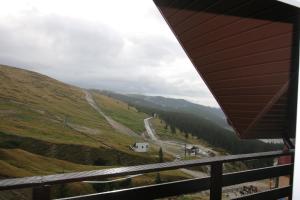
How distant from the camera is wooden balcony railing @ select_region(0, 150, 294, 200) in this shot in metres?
1.51

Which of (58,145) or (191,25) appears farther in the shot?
(58,145)

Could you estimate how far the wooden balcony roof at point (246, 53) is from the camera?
2.74 meters

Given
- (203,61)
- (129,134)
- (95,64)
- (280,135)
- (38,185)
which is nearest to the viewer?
(38,185)

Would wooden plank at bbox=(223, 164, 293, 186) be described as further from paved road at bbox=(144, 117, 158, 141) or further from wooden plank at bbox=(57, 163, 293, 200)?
paved road at bbox=(144, 117, 158, 141)

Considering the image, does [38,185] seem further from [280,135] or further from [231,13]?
[280,135]

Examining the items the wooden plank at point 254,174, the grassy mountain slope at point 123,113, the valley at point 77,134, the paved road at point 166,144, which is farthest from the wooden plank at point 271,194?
the grassy mountain slope at point 123,113

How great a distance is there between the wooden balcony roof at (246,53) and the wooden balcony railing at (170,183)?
0.81 meters

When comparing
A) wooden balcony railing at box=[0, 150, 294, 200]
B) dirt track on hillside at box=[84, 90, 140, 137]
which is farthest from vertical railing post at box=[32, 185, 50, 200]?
dirt track on hillside at box=[84, 90, 140, 137]

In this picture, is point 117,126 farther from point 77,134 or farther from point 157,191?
point 157,191

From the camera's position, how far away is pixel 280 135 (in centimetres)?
400

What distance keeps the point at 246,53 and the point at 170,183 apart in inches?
64.8

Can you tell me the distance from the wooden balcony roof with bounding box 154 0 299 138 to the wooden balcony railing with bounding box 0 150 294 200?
81 centimetres

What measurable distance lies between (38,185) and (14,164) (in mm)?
56560

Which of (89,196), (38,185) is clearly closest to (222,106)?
(89,196)
